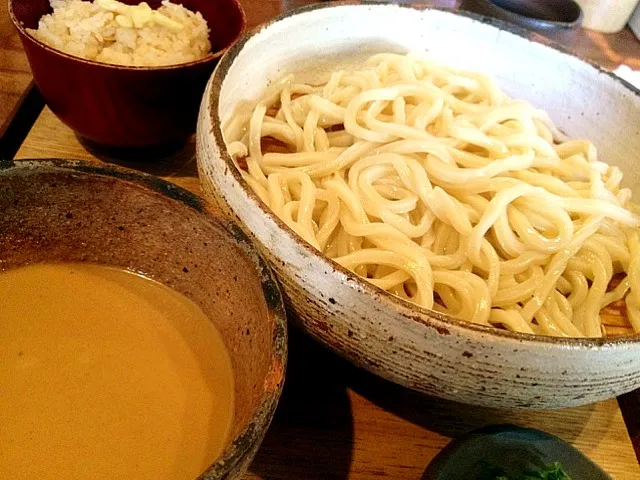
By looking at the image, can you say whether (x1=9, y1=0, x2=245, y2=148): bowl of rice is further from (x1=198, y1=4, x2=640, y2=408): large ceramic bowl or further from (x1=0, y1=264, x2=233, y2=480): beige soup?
(x1=0, y1=264, x2=233, y2=480): beige soup

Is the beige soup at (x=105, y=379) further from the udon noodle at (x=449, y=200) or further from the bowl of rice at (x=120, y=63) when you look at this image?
the bowl of rice at (x=120, y=63)

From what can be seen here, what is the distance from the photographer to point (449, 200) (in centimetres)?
122

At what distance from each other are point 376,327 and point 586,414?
559 millimetres

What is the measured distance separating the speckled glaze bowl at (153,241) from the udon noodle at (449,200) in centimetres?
20

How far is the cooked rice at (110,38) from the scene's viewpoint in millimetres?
1388

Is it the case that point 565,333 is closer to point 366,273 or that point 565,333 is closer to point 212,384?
point 366,273

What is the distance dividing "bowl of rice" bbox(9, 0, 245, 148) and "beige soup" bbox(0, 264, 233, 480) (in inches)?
16.2

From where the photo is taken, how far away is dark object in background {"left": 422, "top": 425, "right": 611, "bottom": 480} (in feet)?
3.18

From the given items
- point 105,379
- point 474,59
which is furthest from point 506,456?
point 474,59

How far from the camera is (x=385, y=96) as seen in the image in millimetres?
1411

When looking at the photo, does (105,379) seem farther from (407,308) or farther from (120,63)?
(120,63)

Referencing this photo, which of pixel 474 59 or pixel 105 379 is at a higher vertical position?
pixel 474 59

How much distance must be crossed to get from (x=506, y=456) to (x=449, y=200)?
1.53ft

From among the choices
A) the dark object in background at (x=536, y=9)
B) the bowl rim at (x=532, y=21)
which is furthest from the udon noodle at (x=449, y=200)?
the dark object in background at (x=536, y=9)
